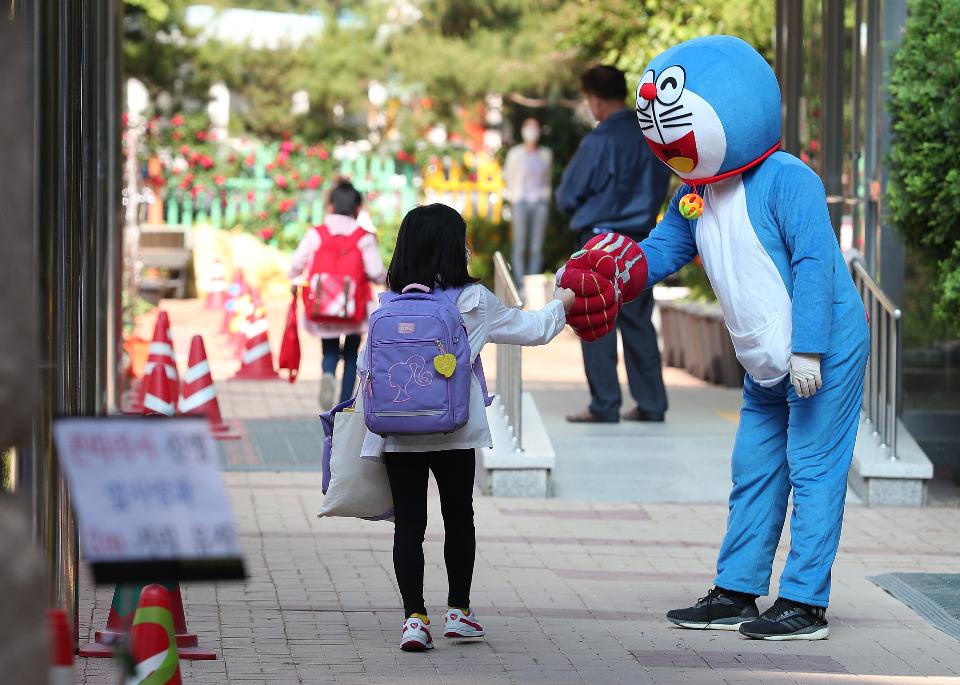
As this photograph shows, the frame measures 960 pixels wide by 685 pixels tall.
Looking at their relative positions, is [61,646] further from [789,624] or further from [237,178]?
[237,178]

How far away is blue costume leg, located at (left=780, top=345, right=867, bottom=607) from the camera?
234 inches

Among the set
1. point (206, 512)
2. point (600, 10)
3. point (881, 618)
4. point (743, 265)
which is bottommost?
point (881, 618)

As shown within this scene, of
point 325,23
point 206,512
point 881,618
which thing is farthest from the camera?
point 325,23

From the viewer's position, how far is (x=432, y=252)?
5.65 meters

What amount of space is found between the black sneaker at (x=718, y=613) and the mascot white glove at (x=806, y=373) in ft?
2.78

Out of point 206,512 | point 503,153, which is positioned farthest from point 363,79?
point 206,512

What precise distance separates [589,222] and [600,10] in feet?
29.1

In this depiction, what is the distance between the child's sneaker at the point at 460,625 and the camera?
229 inches

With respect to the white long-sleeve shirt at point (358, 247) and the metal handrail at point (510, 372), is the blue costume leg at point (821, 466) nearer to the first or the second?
the metal handrail at point (510, 372)

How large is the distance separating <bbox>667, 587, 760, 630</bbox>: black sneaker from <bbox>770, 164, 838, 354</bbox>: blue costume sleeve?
0.98 metres

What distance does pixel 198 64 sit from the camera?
2925 cm

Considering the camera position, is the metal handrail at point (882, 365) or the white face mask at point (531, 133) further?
the white face mask at point (531, 133)

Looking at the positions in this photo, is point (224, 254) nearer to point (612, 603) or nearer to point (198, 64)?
point (198, 64)

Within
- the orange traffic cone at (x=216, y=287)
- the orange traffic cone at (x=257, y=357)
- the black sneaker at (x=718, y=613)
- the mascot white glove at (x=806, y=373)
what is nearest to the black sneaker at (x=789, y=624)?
the black sneaker at (x=718, y=613)
